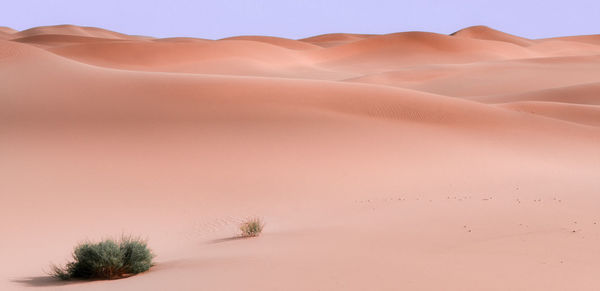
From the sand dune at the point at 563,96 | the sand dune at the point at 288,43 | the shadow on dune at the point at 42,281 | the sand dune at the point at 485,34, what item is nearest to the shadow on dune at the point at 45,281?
the shadow on dune at the point at 42,281

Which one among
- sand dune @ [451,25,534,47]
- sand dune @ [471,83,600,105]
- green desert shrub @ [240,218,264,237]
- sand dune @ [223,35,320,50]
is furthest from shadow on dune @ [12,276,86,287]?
sand dune @ [451,25,534,47]

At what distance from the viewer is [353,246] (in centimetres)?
824

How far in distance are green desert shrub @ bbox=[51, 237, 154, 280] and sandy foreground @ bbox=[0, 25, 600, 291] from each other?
27 centimetres

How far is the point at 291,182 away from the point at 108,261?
673 centimetres

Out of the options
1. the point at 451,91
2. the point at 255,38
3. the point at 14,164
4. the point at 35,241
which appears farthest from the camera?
the point at 255,38

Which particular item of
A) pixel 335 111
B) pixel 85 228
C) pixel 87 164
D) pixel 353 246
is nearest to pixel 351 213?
pixel 353 246

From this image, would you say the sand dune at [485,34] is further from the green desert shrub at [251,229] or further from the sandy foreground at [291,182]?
the green desert shrub at [251,229]

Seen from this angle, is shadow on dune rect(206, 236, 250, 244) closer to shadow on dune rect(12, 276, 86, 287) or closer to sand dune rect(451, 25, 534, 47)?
shadow on dune rect(12, 276, 86, 287)

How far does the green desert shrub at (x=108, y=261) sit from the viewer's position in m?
7.78

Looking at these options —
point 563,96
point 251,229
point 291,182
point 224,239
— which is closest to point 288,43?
point 563,96

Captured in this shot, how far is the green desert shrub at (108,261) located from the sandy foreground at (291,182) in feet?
0.89

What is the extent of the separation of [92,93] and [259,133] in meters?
6.42

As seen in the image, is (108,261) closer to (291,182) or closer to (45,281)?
(45,281)

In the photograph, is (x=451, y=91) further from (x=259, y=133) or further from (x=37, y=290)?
(x=37, y=290)
